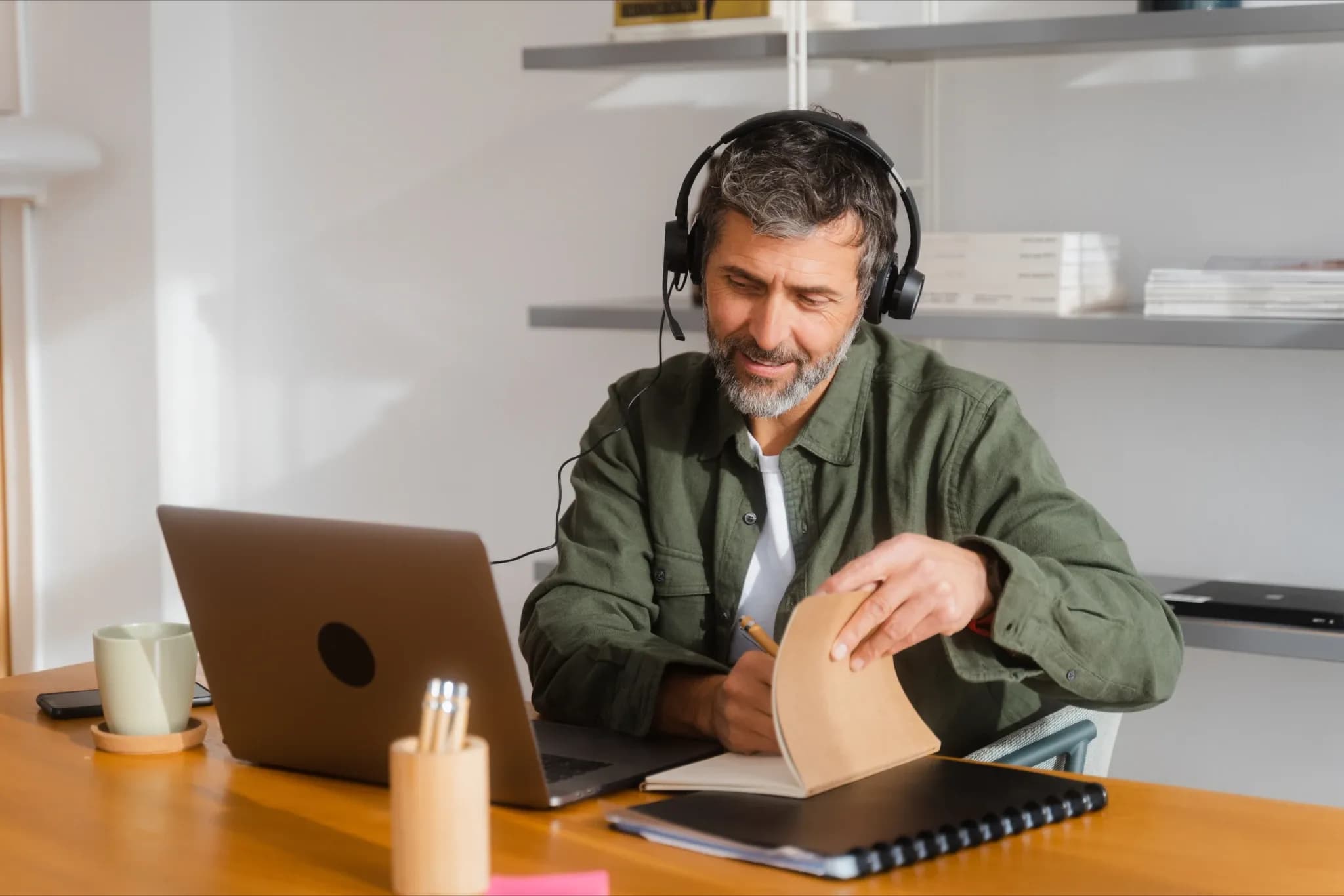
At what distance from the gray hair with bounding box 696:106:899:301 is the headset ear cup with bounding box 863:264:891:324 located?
3 centimetres

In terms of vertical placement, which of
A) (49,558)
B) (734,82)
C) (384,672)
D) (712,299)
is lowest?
(49,558)

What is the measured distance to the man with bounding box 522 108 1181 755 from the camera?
4.89ft

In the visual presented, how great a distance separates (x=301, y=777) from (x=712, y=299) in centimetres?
66

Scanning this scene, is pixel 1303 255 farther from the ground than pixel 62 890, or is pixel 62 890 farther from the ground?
pixel 1303 255

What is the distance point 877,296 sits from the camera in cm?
169

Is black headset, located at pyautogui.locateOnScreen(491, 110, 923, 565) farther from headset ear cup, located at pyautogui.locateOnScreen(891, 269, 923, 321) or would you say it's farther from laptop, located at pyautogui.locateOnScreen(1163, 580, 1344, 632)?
laptop, located at pyautogui.locateOnScreen(1163, 580, 1344, 632)

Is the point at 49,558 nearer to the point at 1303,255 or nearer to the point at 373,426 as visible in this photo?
the point at 373,426

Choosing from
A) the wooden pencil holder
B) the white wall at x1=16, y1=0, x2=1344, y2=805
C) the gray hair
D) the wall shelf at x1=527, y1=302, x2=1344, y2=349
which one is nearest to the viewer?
the wooden pencil holder

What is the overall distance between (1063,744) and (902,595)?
1.06 feet

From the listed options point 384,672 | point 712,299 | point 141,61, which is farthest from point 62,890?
point 141,61

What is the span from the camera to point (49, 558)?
3408 mm

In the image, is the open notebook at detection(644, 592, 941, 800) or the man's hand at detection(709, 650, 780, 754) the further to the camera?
the man's hand at detection(709, 650, 780, 754)

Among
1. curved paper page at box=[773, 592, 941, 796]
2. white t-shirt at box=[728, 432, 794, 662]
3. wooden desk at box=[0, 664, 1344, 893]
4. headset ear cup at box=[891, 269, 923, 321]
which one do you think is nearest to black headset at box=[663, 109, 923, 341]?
headset ear cup at box=[891, 269, 923, 321]

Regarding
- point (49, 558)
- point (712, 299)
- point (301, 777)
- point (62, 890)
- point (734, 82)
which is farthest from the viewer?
point (49, 558)
